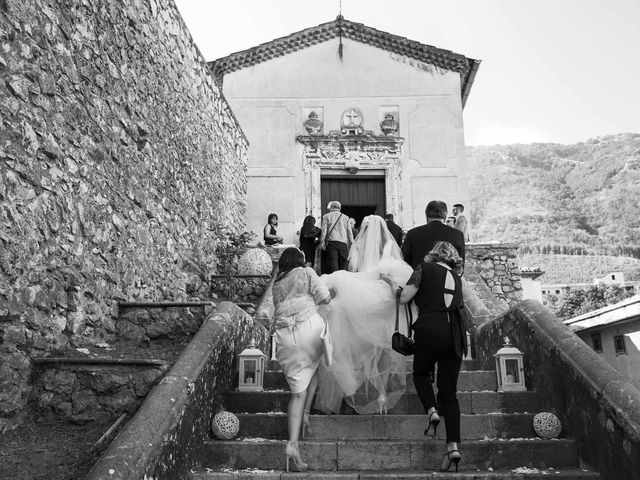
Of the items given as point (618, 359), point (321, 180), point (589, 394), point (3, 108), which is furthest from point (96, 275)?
point (618, 359)

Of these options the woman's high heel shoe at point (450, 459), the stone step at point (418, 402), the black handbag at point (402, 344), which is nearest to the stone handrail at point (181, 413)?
the stone step at point (418, 402)

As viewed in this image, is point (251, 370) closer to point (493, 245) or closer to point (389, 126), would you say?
point (493, 245)

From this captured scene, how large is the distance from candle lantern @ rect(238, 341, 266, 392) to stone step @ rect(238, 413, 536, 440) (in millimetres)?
388

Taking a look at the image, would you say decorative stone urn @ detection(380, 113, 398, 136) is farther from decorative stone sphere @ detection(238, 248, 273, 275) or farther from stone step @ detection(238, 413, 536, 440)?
stone step @ detection(238, 413, 536, 440)

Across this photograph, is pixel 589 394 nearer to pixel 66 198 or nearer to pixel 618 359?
pixel 66 198

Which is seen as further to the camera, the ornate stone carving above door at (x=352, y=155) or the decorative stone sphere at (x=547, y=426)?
the ornate stone carving above door at (x=352, y=155)

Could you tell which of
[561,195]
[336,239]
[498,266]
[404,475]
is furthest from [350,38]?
[561,195]

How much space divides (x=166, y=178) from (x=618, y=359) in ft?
33.2

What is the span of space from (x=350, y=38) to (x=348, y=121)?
8.19ft

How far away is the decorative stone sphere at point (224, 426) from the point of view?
416 centimetres

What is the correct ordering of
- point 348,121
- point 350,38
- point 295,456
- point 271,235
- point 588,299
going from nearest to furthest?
point 295,456 < point 271,235 < point 348,121 < point 350,38 < point 588,299

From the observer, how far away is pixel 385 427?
4.34m

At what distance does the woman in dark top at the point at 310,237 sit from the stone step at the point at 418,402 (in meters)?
4.24

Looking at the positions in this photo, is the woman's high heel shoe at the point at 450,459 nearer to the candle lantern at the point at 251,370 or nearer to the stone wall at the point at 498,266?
the candle lantern at the point at 251,370
